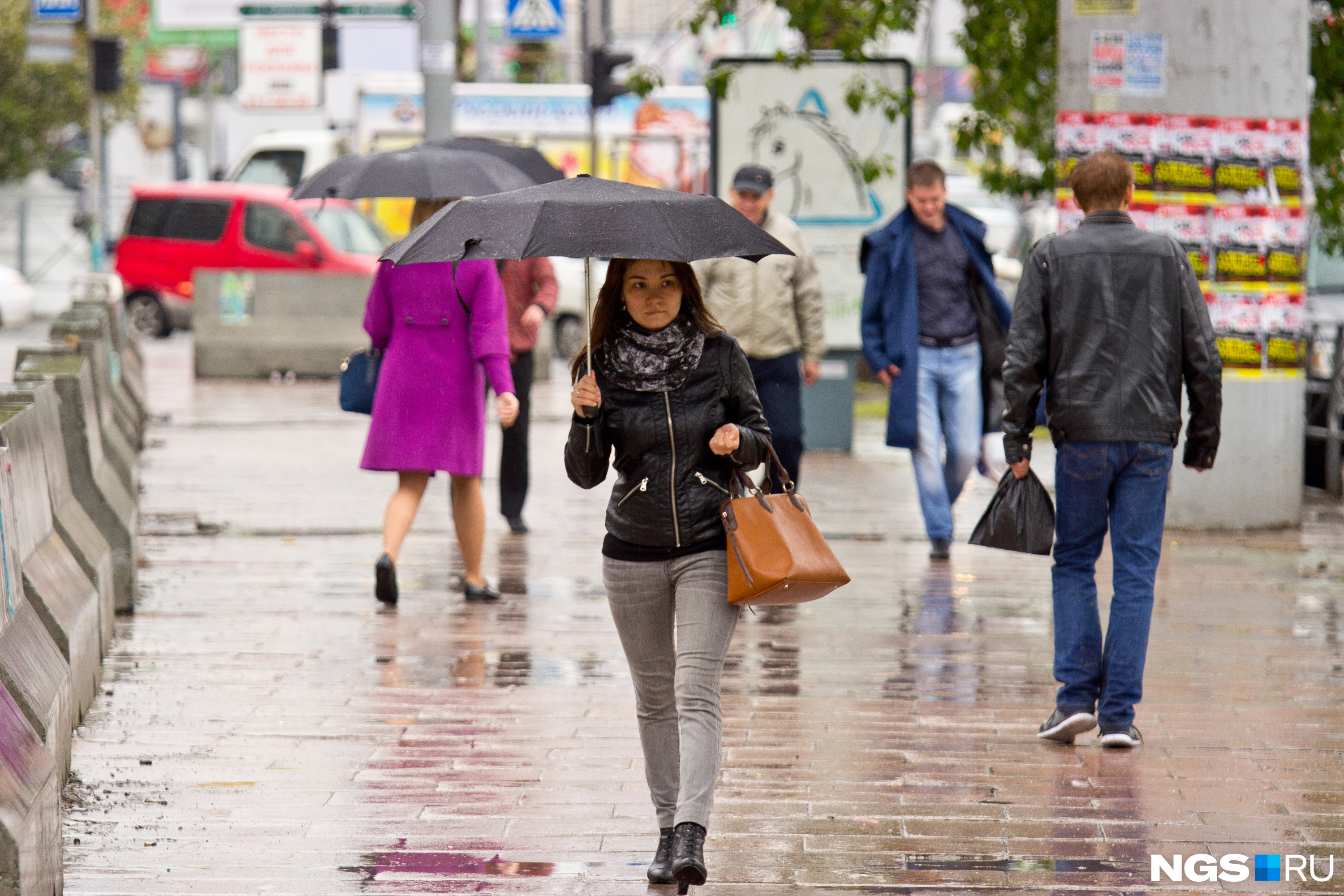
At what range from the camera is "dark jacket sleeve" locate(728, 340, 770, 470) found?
443 centimetres

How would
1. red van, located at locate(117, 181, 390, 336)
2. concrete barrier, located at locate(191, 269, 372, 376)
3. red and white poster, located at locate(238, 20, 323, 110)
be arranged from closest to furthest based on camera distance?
concrete barrier, located at locate(191, 269, 372, 376) → red van, located at locate(117, 181, 390, 336) → red and white poster, located at locate(238, 20, 323, 110)

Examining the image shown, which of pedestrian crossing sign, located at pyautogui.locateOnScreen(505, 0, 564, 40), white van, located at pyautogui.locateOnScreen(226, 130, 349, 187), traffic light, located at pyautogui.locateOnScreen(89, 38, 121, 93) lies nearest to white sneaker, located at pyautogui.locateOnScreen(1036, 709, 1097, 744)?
pedestrian crossing sign, located at pyautogui.locateOnScreen(505, 0, 564, 40)

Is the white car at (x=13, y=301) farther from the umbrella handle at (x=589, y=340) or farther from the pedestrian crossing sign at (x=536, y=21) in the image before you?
the umbrella handle at (x=589, y=340)

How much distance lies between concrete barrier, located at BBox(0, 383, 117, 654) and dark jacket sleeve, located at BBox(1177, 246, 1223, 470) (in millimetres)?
3666

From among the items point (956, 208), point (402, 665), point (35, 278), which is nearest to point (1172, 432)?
point (402, 665)

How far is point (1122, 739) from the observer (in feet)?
18.7

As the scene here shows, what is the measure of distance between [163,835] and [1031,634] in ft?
12.3

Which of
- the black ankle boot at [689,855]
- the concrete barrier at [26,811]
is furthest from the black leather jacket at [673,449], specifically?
the concrete barrier at [26,811]

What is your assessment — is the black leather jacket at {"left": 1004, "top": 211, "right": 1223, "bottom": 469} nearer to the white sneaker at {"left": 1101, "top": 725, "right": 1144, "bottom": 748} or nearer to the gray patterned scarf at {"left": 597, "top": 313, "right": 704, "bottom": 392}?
the white sneaker at {"left": 1101, "top": 725, "right": 1144, "bottom": 748}

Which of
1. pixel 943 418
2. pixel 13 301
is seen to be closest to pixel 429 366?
pixel 943 418

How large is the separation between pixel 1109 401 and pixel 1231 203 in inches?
170

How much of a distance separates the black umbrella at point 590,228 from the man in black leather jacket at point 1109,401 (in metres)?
1.49

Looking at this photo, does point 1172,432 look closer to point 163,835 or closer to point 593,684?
point 593,684

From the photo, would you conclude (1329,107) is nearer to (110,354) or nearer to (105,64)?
(110,354)
